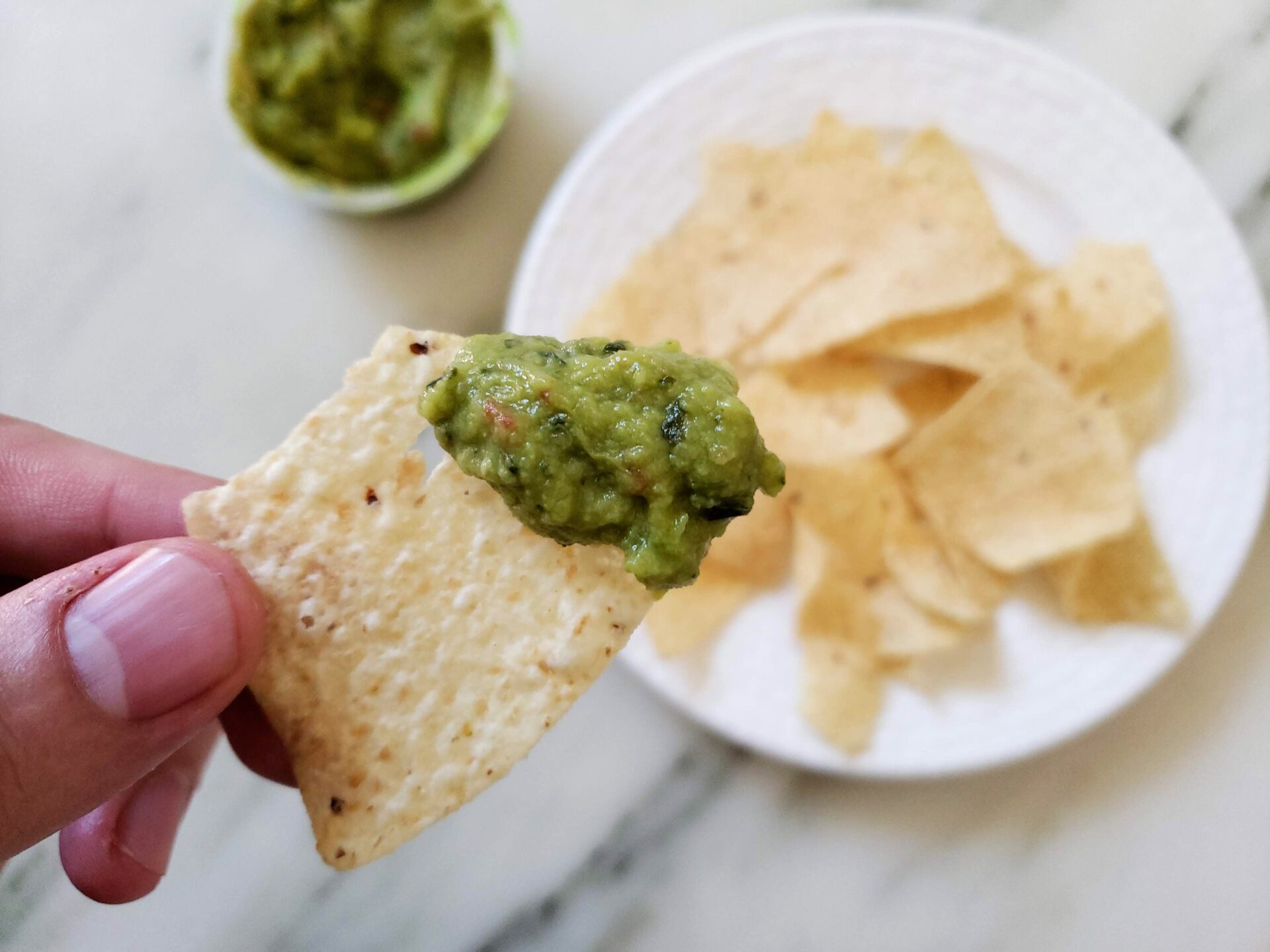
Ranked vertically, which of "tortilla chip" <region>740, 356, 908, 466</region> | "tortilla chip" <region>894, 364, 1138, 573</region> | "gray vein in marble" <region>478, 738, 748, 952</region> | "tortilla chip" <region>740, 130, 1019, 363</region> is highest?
"tortilla chip" <region>740, 130, 1019, 363</region>

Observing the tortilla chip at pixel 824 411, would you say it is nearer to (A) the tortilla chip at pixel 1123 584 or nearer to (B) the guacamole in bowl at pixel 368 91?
(A) the tortilla chip at pixel 1123 584

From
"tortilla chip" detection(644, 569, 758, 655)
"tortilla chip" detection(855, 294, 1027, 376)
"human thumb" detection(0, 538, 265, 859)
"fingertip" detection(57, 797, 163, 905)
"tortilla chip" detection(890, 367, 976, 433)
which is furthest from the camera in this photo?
"tortilla chip" detection(890, 367, 976, 433)

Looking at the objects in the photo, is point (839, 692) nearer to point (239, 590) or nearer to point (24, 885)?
point (239, 590)

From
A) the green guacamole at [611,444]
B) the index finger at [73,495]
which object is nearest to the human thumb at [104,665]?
the green guacamole at [611,444]

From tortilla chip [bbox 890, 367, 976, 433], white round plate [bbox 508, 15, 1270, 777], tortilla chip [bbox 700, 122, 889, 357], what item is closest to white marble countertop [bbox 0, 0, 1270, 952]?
white round plate [bbox 508, 15, 1270, 777]

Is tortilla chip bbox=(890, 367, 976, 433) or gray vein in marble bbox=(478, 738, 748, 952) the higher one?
tortilla chip bbox=(890, 367, 976, 433)

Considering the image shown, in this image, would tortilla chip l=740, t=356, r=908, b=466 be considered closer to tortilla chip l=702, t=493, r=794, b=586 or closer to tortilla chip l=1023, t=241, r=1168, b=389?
tortilla chip l=702, t=493, r=794, b=586

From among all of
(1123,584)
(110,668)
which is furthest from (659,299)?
(110,668)
